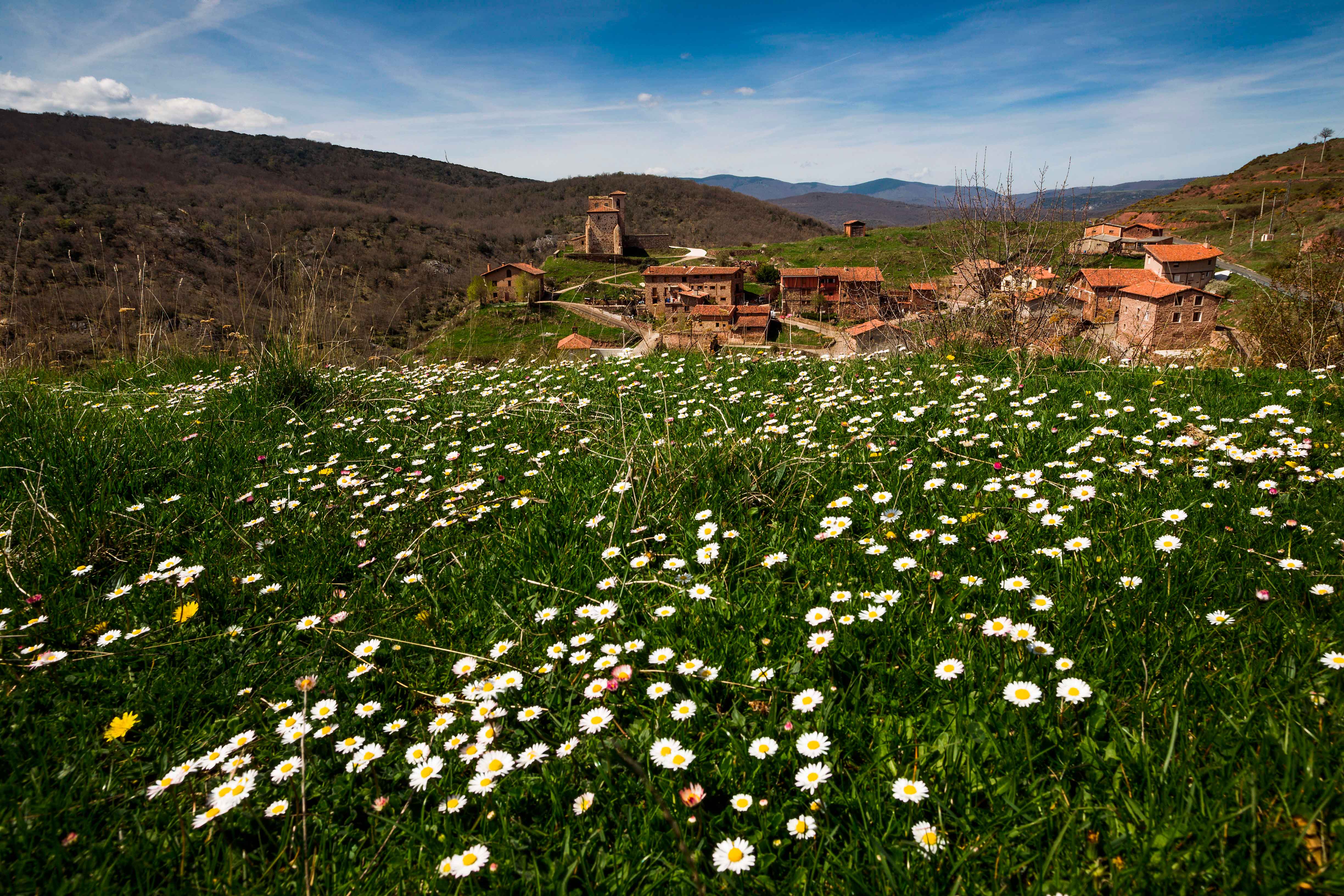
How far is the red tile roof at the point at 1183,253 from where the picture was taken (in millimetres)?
40781

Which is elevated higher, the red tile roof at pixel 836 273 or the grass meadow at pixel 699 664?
the red tile roof at pixel 836 273

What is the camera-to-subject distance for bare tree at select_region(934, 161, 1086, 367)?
7.18 metres

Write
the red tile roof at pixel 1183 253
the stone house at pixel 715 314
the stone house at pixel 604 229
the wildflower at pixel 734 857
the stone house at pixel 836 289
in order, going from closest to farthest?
1. the wildflower at pixel 734 857
2. the stone house at pixel 836 289
3. the stone house at pixel 715 314
4. the red tile roof at pixel 1183 253
5. the stone house at pixel 604 229

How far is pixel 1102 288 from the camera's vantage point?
31.2m

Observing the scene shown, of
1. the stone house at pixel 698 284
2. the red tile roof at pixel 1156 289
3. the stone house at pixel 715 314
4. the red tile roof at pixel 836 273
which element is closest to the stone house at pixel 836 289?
the red tile roof at pixel 836 273

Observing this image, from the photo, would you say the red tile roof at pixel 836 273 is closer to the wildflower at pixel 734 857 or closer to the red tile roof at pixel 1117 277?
the wildflower at pixel 734 857

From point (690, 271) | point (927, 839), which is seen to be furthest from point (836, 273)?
point (927, 839)

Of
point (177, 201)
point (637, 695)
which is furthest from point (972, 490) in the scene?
point (177, 201)

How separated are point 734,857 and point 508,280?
2040 inches

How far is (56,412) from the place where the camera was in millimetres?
4613

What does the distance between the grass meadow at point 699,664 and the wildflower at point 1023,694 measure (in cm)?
2

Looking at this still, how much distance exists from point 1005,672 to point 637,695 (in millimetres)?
1091

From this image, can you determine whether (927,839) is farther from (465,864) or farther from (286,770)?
(286,770)

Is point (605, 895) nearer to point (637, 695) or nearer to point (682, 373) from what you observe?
point (637, 695)
